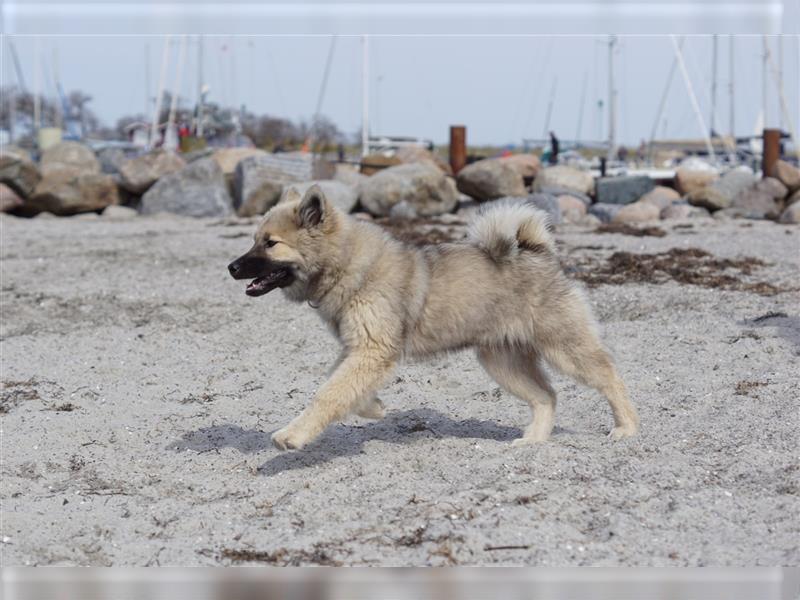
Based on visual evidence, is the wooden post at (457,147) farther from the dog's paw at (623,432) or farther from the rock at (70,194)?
the dog's paw at (623,432)

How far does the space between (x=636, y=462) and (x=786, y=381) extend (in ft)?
6.24

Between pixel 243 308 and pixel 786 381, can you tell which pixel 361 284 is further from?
pixel 243 308

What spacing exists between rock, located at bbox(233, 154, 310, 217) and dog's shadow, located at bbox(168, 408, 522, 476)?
12.1 metres

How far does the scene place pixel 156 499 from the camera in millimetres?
4660

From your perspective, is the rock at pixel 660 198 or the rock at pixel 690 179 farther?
the rock at pixel 690 179

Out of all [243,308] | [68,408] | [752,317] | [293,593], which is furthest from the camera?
[243,308]

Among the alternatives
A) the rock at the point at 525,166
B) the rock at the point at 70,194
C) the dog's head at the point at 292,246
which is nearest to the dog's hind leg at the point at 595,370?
the dog's head at the point at 292,246

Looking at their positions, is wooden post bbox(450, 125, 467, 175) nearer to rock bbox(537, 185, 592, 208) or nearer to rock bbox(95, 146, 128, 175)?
rock bbox(537, 185, 592, 208)

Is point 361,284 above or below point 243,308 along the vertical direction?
above

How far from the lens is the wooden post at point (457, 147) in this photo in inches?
843

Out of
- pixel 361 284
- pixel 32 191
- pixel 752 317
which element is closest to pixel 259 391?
pixel 361 284

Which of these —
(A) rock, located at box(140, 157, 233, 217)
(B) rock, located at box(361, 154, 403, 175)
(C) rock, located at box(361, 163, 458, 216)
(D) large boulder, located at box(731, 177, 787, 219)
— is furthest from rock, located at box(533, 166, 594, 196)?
(A) rock, located at box(140, 157, 233, 217)

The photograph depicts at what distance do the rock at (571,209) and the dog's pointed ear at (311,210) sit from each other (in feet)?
38.6

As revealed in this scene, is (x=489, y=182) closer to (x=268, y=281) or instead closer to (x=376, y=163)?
(x=376, y=163)
